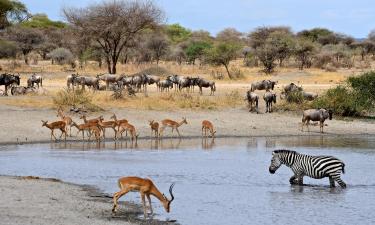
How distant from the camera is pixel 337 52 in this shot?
233 ft

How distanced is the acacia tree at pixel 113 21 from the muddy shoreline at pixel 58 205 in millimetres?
34455

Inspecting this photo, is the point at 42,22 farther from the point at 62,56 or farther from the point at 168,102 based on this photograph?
the point at 168,102

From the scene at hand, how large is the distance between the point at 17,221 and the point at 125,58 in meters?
54.0

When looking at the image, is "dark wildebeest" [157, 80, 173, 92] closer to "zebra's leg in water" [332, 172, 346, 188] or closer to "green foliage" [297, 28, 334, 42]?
"zebra's leg in water" [332, 172, 346, 188]

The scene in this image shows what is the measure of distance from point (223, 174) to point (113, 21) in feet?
107

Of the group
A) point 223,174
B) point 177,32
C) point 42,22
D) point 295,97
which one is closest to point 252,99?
point 295,97

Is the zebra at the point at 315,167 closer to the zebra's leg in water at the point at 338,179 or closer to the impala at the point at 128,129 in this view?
the zebra's leg in water at the point at 338,179

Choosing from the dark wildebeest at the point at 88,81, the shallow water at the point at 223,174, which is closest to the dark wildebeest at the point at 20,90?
the dark wildebeest at the point at 88,81

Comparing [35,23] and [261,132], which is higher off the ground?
[35,23]

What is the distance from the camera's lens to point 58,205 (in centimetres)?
1390

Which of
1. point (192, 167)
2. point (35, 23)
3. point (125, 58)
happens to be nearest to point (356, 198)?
point (192, 167)

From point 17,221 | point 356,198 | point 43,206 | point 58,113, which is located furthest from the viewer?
point 58,113

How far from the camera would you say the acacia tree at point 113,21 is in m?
51.0

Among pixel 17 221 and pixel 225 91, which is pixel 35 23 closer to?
pixel 225 91
